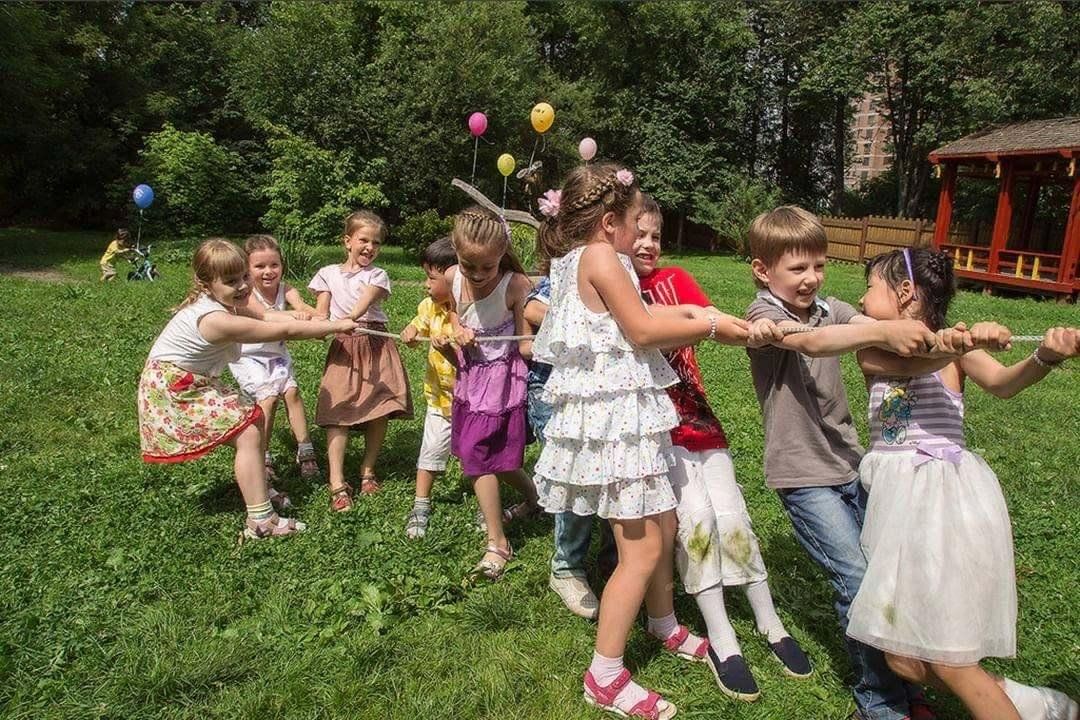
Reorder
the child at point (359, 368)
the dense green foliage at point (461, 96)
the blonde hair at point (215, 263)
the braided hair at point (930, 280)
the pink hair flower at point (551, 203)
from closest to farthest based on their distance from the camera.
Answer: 1. the braided hair at point (930, 280)
2. the pink hair flower at point (551, 203)
3. the blonde hair at point (215, 263)
4. the child at point (359, 368)
5. the dense green foliage at point (461, 96)

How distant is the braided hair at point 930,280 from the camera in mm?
2514

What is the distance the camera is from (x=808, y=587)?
366 centimetres

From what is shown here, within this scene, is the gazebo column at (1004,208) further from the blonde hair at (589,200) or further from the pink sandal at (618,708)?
the pink sandal at (618,708)

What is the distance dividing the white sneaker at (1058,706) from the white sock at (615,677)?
4.06 ft

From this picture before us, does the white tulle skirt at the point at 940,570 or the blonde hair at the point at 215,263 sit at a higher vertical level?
the blonde hair at the point at 215,263

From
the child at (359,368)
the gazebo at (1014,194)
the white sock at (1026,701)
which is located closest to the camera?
the white sock at (1026,701)

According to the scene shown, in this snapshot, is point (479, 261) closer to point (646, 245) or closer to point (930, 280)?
point (646, 245)

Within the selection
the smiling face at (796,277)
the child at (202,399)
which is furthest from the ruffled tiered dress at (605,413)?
the child at (202,399)

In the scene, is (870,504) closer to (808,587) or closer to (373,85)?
(808,587)

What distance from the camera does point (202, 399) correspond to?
407 cm

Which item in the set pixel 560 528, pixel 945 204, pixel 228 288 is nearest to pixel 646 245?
pixel 560 528

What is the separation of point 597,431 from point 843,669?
1.42 metres

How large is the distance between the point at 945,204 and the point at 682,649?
2114cm

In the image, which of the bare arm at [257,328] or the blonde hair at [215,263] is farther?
the blonde hair at [215,263]
